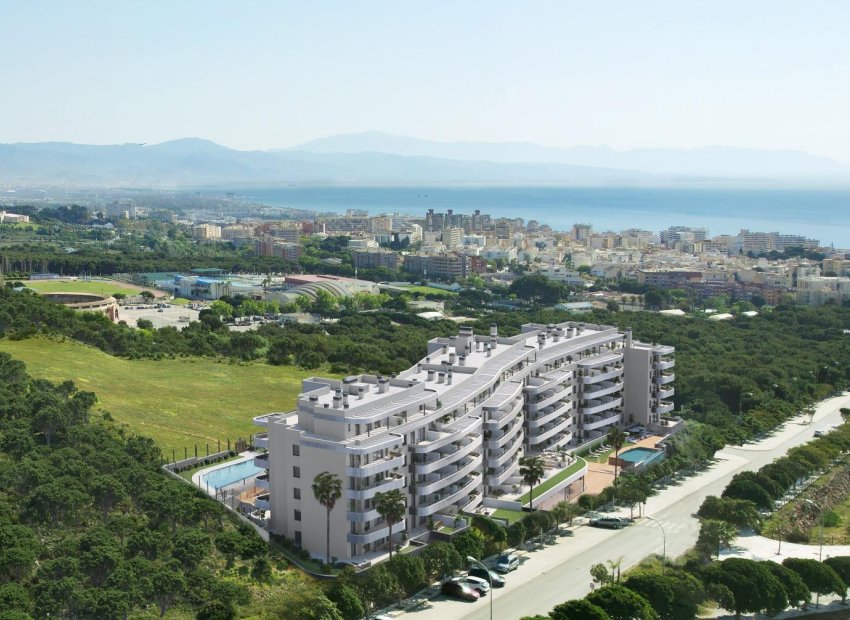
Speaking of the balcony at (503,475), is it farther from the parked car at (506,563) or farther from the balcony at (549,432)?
the parked car at (506,563)

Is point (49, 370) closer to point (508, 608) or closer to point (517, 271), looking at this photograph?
point (508, 608)

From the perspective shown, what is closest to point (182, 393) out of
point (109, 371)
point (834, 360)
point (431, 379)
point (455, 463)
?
point (109, 371)

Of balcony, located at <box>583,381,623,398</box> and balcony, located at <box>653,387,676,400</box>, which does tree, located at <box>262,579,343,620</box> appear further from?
balcony, located at <box>653,387,676,400</box>

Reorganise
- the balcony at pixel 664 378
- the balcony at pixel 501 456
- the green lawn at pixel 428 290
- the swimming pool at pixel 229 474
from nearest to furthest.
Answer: the swimming pool at pixel 229 474 → the balcony at pixel 501 456 → the balcony at pixel 664 378 → the green lawn at pixel 428 290

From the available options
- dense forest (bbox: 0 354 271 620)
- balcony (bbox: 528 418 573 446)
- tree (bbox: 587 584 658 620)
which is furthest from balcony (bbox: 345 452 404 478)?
balcony (bbox: 528 418 573 446)

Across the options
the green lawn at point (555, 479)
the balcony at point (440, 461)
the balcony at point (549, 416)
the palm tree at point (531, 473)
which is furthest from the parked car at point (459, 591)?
the balcony at point (549, 416)

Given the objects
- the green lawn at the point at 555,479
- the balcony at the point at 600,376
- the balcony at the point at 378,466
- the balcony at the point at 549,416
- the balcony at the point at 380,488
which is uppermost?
the balcony at the point at 378,466

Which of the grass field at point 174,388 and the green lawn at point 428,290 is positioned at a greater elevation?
the grass field at point 174,388
